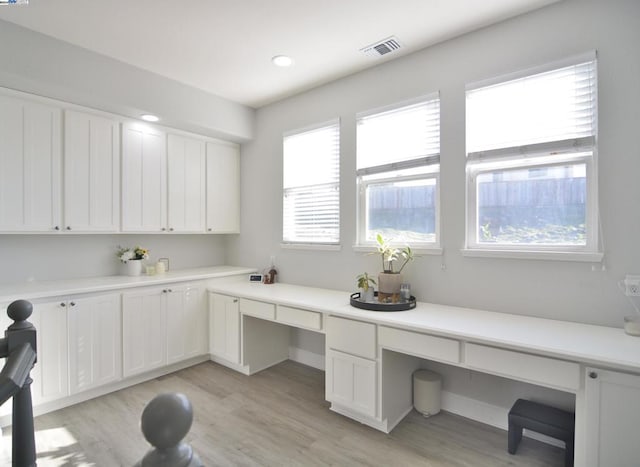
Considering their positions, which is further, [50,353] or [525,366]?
[50,353]

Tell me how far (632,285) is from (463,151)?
1330 millimetres

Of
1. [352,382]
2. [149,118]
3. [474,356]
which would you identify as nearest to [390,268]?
[352,382]

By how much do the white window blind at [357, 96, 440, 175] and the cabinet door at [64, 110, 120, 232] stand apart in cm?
233

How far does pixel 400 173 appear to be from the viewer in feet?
9.80

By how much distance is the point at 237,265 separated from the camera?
14.5ft

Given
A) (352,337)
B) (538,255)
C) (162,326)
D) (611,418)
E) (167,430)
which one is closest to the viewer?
(167,430)

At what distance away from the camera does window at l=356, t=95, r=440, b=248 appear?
2799 millimetres

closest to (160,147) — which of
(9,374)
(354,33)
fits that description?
(354,33)

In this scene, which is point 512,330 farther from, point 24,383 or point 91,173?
point 91,173

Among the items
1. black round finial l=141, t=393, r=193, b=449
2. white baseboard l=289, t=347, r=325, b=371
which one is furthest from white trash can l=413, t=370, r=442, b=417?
black round finial l=141, t=393, r=193, b=449

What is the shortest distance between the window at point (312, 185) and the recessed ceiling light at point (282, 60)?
69 cm

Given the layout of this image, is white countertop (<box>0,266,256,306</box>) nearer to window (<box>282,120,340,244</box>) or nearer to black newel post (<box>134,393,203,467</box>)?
window (<box>282,120,340,244</box>)

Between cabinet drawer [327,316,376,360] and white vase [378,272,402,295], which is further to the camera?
white vase [378,272,402,295]

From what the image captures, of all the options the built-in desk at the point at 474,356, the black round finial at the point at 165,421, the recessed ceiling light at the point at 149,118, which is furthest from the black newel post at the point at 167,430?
the recessed ceiling light at the point at 149,118
